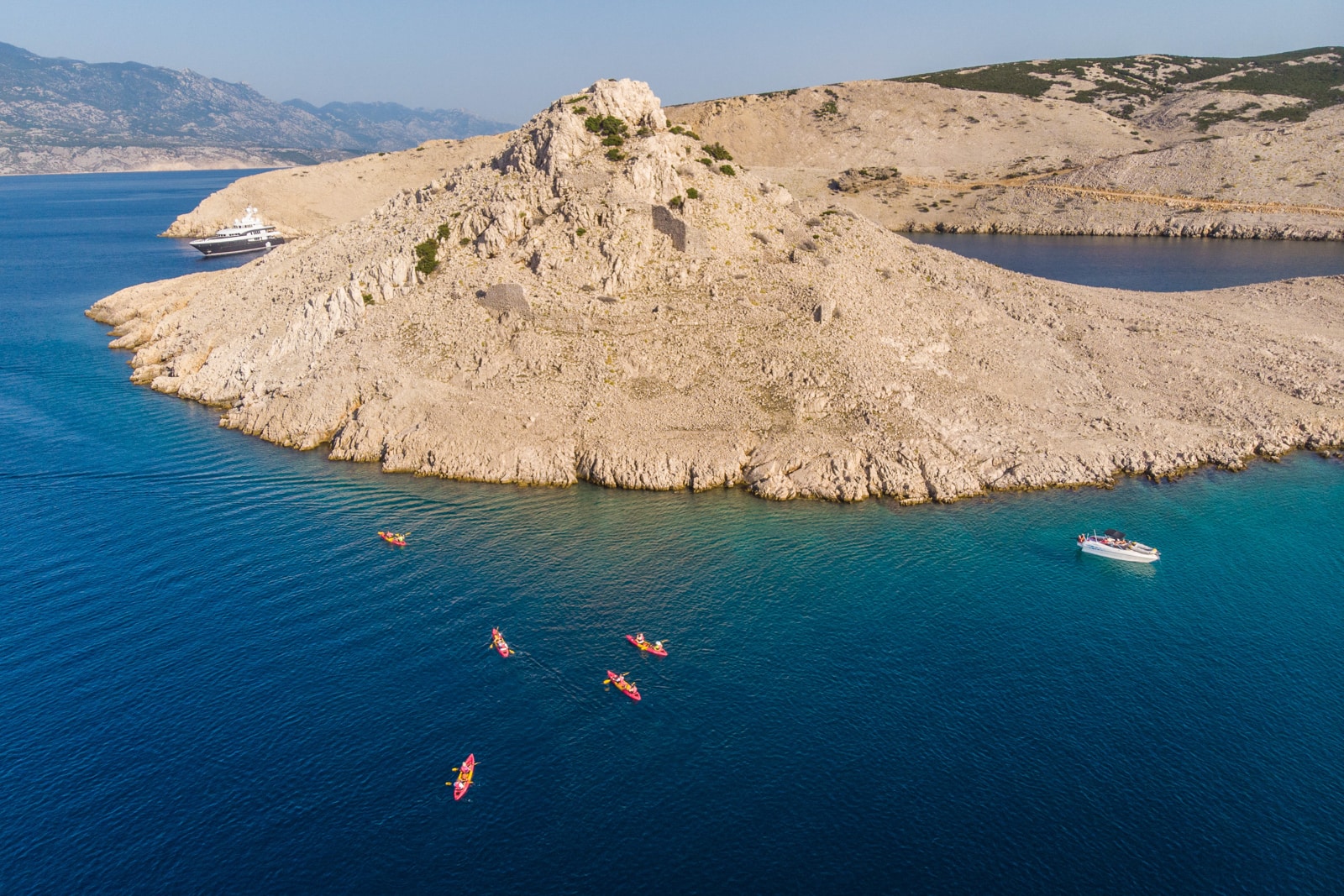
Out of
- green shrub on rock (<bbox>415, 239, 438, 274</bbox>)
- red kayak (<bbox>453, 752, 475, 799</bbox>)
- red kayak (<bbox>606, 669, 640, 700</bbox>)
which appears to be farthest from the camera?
green shrub on rock (<bbox>415, 239, 438, 274</bbox>)

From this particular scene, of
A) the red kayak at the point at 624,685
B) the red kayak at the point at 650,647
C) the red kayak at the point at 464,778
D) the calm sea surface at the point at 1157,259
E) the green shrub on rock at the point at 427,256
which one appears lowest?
the red kayak at the point at 464,778

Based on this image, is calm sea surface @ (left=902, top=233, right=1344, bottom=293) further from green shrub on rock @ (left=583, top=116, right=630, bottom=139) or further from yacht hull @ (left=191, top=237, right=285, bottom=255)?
yacht hull @ (left=191, top=237, right=285, bottom=255)

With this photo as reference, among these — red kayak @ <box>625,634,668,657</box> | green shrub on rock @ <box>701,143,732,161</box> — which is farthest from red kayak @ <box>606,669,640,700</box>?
green shrub on rock @ <box>701,143,732,161</box>

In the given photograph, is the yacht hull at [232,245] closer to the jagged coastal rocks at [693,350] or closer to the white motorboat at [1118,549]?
the jagged coastal rocks at [693,350]

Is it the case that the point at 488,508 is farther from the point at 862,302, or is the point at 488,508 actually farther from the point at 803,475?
the point at 862,302

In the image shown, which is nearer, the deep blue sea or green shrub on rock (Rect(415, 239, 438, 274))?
the deep blue sea

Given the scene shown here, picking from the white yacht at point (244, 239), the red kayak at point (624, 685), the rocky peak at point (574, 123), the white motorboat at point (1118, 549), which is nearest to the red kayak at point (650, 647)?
the red kayak at point (624, 685)

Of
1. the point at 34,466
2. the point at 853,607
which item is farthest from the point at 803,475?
the point at 34,466
